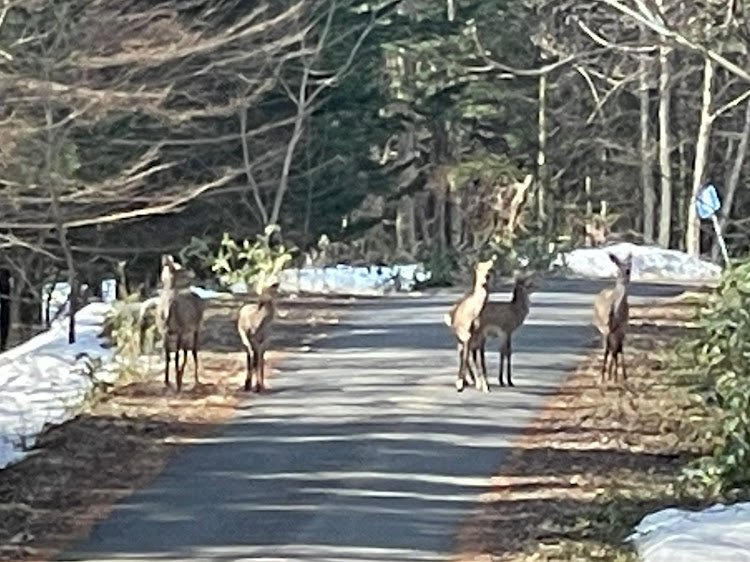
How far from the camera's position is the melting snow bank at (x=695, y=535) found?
9789 mm

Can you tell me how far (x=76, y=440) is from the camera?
13656 millimetres

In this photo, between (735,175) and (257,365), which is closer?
(257,365)

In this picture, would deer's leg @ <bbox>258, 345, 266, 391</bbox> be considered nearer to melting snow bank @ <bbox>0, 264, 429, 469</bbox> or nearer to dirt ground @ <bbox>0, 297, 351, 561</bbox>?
dirt ground @ <bbox>0, 297, 351, 561</bbox>

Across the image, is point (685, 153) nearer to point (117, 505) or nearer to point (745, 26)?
point (745, 26)

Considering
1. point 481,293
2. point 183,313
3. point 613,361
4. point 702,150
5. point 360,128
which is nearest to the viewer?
point 481,293

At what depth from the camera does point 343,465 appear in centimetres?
1263

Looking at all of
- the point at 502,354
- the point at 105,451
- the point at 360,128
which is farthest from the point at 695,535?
the point at 360,128

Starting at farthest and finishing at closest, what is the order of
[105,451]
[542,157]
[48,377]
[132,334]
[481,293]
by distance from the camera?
[542,157], [132,334], [48,377], [481,293], [105,451]

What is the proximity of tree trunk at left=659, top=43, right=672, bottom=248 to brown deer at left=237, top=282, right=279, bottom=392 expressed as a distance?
75.7 ft

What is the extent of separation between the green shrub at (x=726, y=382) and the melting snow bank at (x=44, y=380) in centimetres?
468

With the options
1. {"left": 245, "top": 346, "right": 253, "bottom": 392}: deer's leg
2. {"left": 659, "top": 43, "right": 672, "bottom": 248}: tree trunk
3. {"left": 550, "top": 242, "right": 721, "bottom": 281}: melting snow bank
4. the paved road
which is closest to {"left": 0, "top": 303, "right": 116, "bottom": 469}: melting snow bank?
{"left": 245, "top": 346, "right": 253, "bottom": 392}: deer's leg

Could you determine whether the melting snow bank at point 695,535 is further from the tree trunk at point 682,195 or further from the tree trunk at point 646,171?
the tree trunk at point 682,195

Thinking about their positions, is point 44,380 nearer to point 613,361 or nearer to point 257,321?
point 257,321

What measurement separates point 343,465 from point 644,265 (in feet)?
61.1
